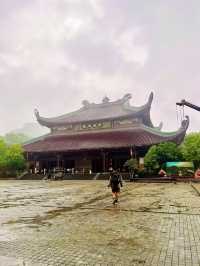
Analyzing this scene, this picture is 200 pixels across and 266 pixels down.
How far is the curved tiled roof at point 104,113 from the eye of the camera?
4049 cm

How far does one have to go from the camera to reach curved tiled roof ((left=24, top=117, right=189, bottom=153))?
1344 inches

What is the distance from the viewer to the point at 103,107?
4962cm

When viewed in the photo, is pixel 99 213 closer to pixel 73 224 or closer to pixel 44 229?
pixel 73 224

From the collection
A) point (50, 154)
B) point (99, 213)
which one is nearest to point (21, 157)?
point (50, 154)

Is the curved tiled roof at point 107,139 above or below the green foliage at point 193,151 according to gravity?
above

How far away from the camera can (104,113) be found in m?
45.9

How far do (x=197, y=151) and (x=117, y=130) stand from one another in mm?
15664

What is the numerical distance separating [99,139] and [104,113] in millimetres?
8232

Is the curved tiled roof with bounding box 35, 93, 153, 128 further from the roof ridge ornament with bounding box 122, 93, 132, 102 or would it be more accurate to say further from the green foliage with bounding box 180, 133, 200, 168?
the green foliage with bounding box 180, 133, 200, 168

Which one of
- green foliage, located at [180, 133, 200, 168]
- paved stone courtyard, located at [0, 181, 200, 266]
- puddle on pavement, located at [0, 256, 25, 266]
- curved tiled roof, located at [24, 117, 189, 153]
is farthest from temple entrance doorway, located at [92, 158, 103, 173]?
puddle on pavement, located at [0, 256, 25, 266]

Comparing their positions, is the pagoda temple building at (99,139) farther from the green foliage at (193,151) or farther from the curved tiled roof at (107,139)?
the green foliage at (193,151)

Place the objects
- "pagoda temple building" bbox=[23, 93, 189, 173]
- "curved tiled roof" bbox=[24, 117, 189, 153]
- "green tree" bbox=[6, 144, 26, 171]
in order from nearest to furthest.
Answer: "curved tiled roof" bbox=[24, 117, 189, 153]
"pagoda temple building" bbox=[23, 93, 189, 173]
"green tree" bbox=[6, 144, 26, 171]

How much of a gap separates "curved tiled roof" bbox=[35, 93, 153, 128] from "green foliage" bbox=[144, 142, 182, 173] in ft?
39.2

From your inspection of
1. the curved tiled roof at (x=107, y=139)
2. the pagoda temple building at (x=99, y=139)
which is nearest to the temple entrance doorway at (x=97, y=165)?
the pagoda temple building at (x=99, y=139)
